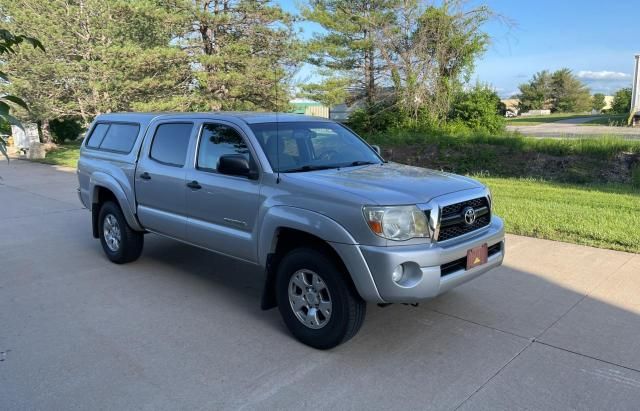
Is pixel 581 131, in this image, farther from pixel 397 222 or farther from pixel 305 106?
pixel 397 222

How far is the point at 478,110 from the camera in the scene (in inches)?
705

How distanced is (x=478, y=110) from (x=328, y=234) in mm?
15527

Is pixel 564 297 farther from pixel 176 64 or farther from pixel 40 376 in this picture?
pixel 176 64

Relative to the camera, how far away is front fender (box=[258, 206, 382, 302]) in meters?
3.66

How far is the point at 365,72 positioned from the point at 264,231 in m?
17.8

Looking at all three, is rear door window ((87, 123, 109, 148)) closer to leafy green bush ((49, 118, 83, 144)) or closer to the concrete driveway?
the concrete driveway

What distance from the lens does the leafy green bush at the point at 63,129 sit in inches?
1107

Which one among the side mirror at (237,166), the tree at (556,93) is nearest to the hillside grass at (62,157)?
the side mirror at (237,166)

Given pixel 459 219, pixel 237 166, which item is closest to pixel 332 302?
pixel 459 219

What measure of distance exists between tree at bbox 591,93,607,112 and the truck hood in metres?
93.1

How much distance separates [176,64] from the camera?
19641mm

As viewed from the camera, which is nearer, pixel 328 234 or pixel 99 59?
pixel 328 234

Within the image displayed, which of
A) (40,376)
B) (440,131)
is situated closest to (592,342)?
(40,376)

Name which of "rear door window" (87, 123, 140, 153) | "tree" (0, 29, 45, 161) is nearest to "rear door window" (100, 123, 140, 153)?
"rear door window" (87, 123, 140, 153)
